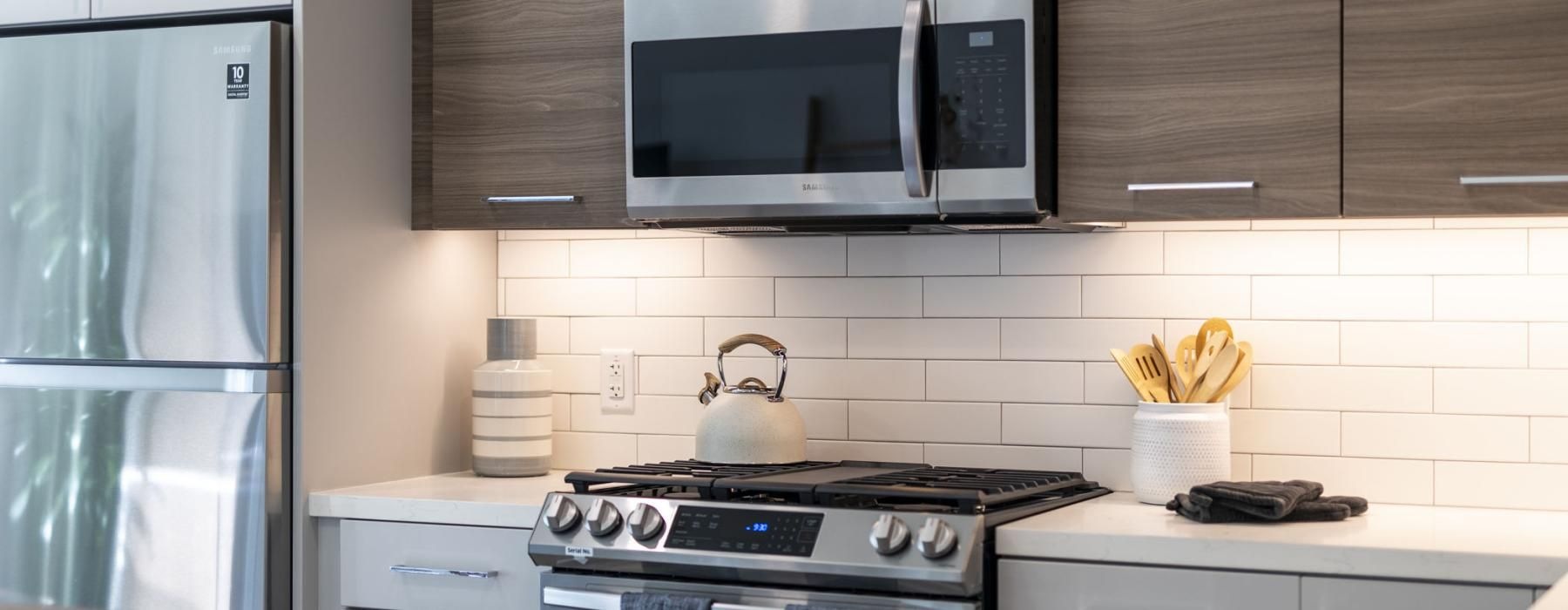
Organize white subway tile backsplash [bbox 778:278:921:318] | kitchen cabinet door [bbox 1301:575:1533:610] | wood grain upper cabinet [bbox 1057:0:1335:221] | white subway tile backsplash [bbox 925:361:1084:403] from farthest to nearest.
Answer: white subway tile backsplash [bbox 778:278:921:318]
white subway tile backsplash [bbox 925:361:1084:403]
wood grain upper cabinet [bbox 1057:0:1335:221]
kitchen cabinet door [bbox 1301:575:1533:610]

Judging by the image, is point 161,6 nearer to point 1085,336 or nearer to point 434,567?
point 434,567

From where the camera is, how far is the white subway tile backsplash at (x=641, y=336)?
298 cm

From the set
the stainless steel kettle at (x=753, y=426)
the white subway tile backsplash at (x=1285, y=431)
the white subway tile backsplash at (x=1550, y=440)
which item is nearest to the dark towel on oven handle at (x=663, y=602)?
the stainless steel kettle at (x=753, y=426)

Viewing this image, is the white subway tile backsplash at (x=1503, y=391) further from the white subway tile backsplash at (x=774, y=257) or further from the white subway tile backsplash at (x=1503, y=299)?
the white subway tile backsplash at (x=774, y=257)

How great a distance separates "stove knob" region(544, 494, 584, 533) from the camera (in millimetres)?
2299

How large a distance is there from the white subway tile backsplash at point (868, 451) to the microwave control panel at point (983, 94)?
0.67m

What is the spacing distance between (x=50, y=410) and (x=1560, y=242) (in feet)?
8.51

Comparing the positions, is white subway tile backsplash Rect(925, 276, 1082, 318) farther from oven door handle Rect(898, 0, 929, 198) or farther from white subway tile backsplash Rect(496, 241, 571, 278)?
white subway tile backsplash Rect(496, 241, 571, 278)

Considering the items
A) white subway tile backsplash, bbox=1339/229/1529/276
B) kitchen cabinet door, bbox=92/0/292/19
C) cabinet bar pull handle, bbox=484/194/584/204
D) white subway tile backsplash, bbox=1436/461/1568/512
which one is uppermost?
kitchen cabinet door, bbox=92/0/292/19

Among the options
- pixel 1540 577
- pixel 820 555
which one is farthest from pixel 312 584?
pixel 1540 577

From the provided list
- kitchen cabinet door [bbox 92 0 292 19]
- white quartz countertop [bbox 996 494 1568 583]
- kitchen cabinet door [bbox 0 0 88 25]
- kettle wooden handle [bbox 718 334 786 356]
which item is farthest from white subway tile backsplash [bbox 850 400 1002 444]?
kitchen cabinet door [bbox 0 0 88 25]

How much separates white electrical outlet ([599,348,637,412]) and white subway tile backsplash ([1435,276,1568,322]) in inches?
59.7

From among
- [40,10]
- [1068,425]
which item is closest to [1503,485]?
[1068,425]

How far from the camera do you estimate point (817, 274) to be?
2893 millimetres
